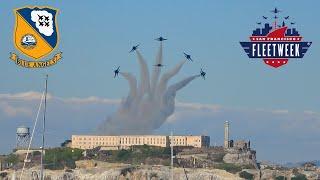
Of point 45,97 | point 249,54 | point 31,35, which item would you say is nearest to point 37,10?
point 31,35

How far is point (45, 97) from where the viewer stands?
12238 cm

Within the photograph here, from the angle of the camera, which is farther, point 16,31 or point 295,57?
point 295,57

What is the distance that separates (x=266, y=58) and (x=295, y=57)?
3.29 m

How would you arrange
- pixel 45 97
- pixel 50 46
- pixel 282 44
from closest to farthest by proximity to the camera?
1. pixel 45 97
2. pixel 50 46
3. pixel 282 44

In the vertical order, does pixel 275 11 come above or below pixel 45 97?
above

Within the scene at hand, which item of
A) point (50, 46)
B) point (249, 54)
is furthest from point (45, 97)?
point (249, 54)

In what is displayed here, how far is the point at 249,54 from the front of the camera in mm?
138375

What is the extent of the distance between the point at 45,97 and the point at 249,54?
90.0ft

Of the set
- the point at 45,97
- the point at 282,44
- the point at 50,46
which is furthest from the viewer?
the point at 282,44

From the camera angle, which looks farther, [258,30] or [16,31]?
[258,30]

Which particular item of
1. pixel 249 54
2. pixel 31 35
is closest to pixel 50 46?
pixel 31 35

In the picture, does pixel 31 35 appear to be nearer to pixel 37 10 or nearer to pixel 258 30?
pixel 37 10

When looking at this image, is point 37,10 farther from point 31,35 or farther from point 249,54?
point 249,54

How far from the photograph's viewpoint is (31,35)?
13075 cm
